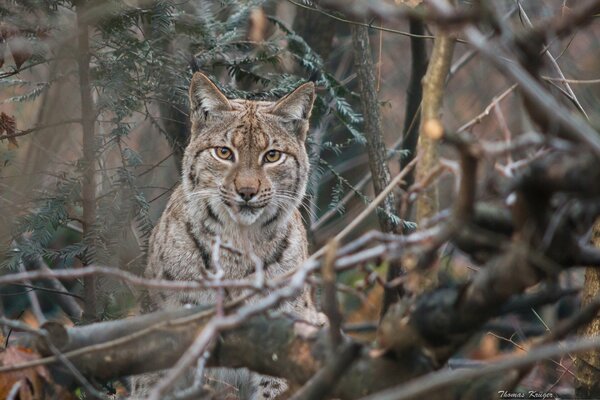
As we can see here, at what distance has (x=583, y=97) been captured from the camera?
23.9ft

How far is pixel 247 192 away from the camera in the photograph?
17.7 ft

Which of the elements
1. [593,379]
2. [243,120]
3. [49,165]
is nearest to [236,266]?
[243,120]

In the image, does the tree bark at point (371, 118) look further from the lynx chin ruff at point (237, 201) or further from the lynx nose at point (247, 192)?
the lynx nose at point (247, 192)

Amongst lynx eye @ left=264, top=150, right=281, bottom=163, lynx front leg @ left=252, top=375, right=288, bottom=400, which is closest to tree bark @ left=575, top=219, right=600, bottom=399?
Result: lynx front leg @ left=252, top=375, right=288, bottom=400

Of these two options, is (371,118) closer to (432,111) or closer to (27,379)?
(432,111)

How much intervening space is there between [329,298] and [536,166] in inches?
28.1

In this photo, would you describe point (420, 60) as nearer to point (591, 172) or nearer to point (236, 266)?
point (236, 266)

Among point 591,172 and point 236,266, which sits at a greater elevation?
point 591,172

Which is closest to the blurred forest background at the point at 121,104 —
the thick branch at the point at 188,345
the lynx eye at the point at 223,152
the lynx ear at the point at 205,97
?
the lynx ear at the point at 205,97

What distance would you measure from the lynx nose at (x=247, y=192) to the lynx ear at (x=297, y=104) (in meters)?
0.73

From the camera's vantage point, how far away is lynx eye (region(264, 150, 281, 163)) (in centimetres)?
578

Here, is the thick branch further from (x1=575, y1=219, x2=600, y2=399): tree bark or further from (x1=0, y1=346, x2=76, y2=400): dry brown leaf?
(x1=575, y1=219, x2=600, y2=399): tree bark

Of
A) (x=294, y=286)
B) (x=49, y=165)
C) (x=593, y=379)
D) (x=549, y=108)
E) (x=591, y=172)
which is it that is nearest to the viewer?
(x=549, y=108)

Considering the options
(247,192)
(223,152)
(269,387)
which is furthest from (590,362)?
(223,152)
